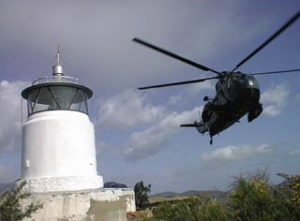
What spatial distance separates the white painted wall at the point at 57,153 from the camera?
19.8 meters

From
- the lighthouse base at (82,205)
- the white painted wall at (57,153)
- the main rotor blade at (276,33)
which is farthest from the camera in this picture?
the white painted wall at (57,153)

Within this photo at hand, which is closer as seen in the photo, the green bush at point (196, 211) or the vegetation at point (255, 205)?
the vegetation at point (255, 205)

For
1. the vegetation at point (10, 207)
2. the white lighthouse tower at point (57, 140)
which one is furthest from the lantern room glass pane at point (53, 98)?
the vegetation at point (10, 207)

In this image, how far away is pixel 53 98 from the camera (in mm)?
21062

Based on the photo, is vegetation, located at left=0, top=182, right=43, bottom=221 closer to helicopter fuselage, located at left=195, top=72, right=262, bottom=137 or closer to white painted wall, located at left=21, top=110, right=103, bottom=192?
white painted wall, located at left=21, top=110, right=103, bottom=192

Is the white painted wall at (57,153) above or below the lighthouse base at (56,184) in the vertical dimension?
above

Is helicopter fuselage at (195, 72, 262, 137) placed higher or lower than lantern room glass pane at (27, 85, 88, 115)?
lower

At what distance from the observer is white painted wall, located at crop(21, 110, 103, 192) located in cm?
1983

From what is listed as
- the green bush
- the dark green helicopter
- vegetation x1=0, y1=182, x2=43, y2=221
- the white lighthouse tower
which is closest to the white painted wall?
the white lighthouse tower

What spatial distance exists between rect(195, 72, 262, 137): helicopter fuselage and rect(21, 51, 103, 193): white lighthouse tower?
785cm

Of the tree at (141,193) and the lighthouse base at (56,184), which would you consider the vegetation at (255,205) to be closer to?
the lighthouse base at (56,184)

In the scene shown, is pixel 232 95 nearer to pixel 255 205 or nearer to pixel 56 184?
pixel 255 205

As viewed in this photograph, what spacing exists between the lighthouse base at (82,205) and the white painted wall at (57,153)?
77 centimetres

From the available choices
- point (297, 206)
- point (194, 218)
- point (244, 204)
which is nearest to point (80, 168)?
point (194, 218)
